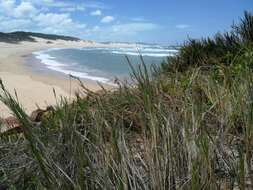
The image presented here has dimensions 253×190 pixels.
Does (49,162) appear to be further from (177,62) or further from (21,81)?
(21,81)

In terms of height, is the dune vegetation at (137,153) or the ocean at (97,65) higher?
the dune vegetation at (137,153)

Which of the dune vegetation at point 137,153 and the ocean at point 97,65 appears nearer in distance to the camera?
the dune vegetation at point 137,153

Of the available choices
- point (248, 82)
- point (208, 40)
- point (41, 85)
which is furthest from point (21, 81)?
point (248, 82)

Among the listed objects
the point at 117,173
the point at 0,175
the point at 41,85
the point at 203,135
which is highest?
the point at 203,135

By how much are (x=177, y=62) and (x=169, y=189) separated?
5.31m

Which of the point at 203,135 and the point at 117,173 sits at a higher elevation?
the point at 203,135

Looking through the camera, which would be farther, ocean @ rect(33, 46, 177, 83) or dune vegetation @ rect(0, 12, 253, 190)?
ocean @ rect(33, 46, 177, 83)

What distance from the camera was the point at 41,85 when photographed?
20.4 m

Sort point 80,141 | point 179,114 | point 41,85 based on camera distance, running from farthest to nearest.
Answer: point 41,85
point 179,114
point 80,141

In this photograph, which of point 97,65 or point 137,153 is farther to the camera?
point 97,65

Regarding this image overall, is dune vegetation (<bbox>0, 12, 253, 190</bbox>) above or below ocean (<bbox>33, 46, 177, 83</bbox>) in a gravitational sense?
above

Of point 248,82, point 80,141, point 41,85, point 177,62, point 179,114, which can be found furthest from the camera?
point 41,85

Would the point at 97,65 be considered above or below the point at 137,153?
below

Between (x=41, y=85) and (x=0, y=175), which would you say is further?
(x=41, y=85)
